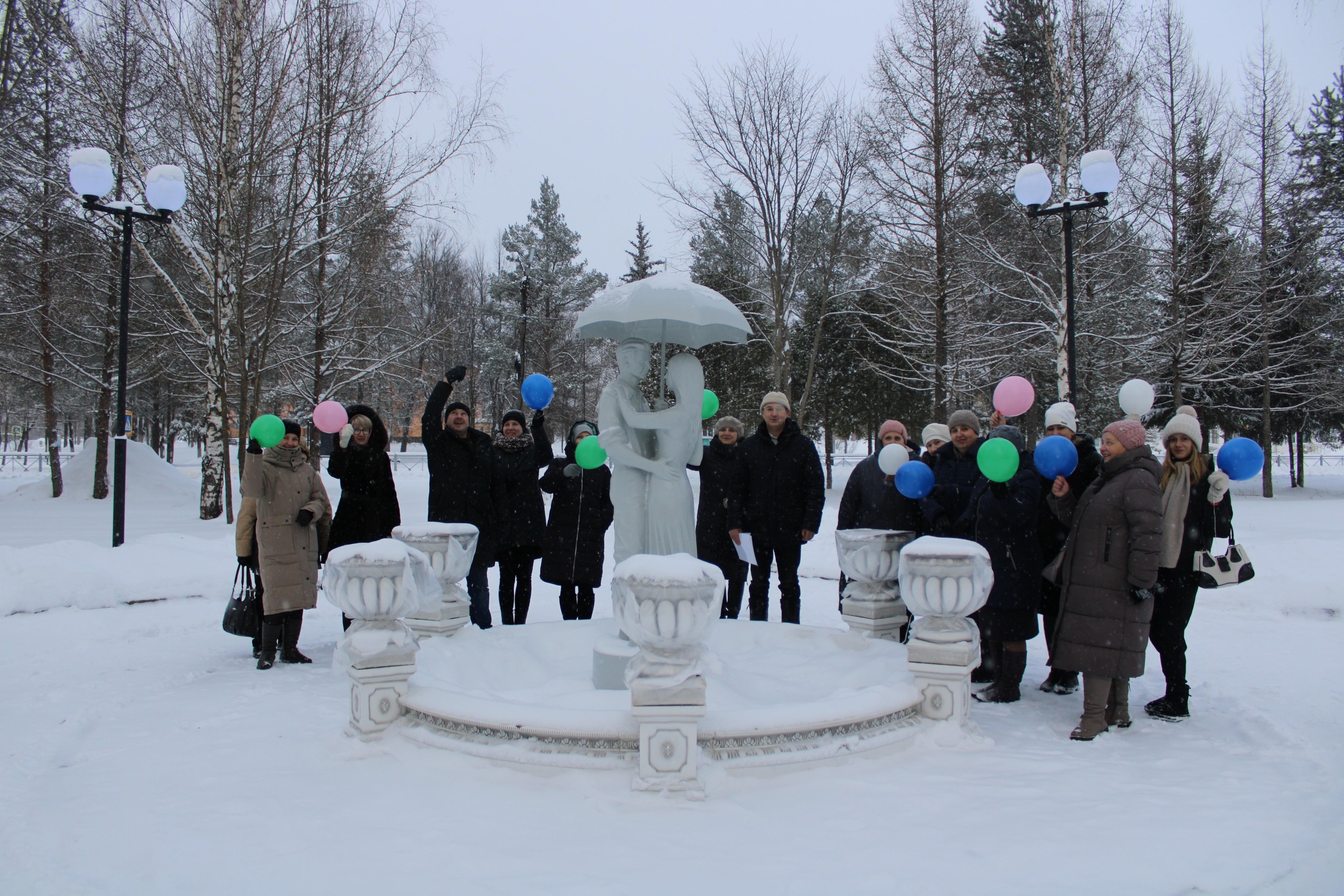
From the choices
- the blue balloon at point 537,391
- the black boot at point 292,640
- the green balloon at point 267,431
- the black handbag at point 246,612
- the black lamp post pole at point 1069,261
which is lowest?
the black boot at point 292,640

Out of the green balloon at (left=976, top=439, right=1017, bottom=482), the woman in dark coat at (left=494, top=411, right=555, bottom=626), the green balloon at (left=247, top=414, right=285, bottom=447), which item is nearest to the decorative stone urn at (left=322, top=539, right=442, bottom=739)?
the green balloon at (left=247, top=414, right=285, bottom=447)

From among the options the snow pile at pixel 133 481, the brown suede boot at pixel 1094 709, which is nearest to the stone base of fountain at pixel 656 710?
the brown suede boot at pixel 1094 709

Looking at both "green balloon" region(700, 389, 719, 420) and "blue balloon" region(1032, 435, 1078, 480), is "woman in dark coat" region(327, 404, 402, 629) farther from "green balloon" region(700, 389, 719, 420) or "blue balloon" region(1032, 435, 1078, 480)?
"blue balloon" region(1032, 435, 1078, 480)

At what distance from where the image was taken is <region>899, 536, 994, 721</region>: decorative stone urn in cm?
412

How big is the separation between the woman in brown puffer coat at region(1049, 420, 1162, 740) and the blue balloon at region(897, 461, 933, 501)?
1060mm

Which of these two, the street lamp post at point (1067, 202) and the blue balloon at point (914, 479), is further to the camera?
the street lamp post at point (1067, 202)

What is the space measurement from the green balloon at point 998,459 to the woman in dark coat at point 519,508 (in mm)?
3556

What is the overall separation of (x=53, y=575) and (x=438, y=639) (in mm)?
5569

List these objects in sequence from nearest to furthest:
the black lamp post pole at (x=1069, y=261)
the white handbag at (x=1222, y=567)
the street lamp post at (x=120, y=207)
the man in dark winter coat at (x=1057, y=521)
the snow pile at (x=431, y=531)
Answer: the white handbag at (x=1222, y=567)
the snow pile at (x=431, y=531)
the man in dark winter coat at (x=1057, y=521)
the black lamp post pole at (x=1069, y=261)
the street lamp post at (x=120, y=207)

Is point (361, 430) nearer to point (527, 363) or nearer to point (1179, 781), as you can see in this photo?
point (1179, 781)

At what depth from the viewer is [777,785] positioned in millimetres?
3588

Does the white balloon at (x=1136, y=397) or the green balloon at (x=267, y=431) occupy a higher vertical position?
the white balloon at (x=1136, y=397)

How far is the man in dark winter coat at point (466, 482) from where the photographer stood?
631cm

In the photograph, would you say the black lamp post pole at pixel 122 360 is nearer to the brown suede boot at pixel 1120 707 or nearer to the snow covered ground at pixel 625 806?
the snow covered ground at pixel 625 806
